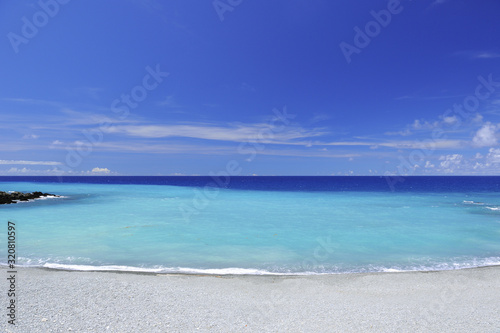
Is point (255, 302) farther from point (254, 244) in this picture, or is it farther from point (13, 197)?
point (13, 197)

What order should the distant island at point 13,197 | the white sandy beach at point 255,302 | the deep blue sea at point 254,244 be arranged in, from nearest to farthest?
the white sandy beach at point 255,302 → the deep blue sea at point 254,244 → the distant island at point 13,197

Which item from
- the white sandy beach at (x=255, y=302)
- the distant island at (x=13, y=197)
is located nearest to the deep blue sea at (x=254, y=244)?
the white sandy beach at (x=255, y=302)

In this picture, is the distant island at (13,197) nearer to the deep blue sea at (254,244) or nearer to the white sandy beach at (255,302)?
the deep blue sea at (254,244)

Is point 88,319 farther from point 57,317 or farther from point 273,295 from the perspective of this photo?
point 273,295

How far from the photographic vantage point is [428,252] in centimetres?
1204

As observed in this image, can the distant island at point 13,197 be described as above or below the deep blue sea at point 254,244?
above

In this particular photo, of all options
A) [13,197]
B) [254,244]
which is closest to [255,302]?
[254,244]

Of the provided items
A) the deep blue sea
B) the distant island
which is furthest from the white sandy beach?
the distant island

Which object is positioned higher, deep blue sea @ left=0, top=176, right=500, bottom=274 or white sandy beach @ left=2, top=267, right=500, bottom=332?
white sandy beach @ left=2, top=267, right=500, bottom=332

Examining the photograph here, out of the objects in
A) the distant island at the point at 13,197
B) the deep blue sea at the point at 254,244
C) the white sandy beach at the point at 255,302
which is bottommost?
the deep blue sea at the point at 254,244

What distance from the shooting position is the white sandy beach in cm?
548

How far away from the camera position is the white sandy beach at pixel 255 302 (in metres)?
5.48

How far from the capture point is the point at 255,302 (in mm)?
6715

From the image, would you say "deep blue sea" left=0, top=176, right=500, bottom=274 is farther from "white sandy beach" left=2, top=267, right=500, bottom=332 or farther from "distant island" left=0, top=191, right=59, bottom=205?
"distant island" left=0, top=191, right=59, bottom=205
